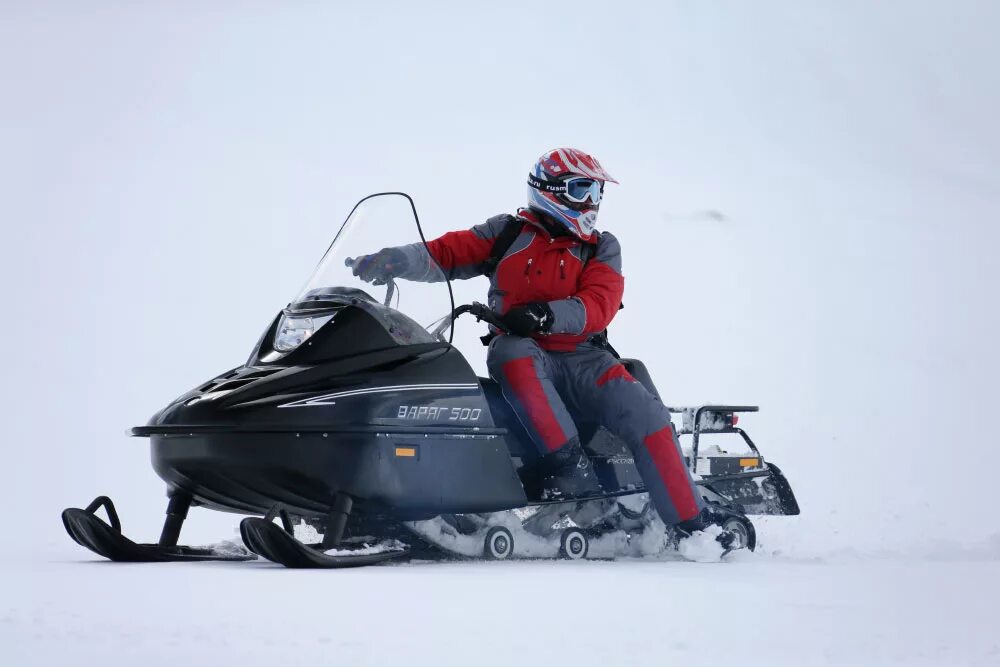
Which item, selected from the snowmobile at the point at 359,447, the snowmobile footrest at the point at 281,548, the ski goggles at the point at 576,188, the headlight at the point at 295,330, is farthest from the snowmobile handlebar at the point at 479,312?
the snowmobile footrest at the point at 281,548

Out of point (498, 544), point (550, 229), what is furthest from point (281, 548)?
point (550, 229)

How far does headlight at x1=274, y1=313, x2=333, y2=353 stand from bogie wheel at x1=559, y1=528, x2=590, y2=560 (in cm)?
136

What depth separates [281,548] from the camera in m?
3.97

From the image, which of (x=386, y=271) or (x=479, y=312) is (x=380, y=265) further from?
(x=479, y=312)

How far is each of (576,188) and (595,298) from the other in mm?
479

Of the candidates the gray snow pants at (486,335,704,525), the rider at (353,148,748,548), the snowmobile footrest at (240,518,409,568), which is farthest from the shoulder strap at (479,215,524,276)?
the snowmobile footrest at (240,518,409,568)

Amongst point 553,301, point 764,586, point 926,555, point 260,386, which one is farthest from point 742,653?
point 926,555

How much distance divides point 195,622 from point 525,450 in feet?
7.21

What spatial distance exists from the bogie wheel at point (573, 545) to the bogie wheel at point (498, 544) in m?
0.27

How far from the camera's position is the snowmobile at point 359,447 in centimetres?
418

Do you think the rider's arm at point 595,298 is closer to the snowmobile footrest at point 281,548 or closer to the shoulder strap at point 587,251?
the shoulder strap at point 587,251

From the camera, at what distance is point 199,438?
4172mm

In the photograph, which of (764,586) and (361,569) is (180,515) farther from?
(764,586)

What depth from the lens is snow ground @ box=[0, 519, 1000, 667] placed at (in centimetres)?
283
